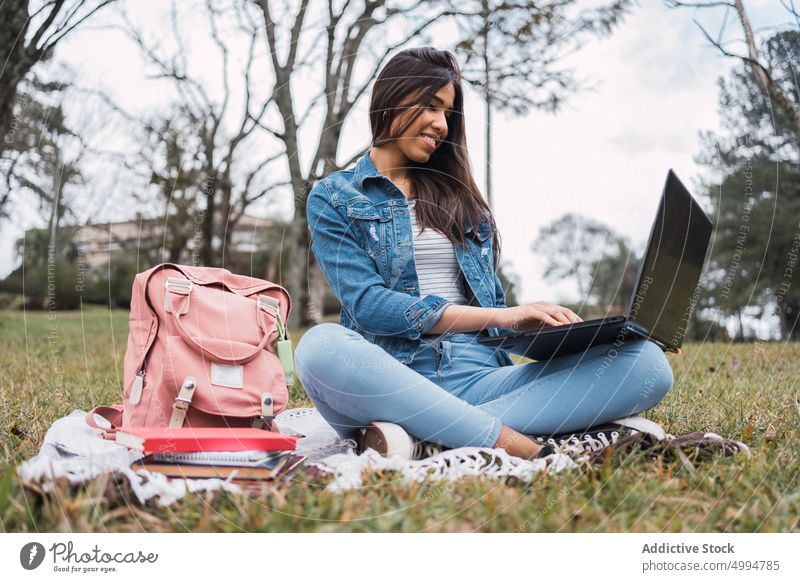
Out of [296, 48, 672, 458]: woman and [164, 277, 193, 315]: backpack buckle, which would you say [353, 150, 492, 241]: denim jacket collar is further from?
[164, 277, 193, 315]: backpack buckle

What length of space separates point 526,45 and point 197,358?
4.98ft

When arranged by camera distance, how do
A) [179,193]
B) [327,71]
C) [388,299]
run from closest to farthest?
[388,299] < [327,71] < [179,193]

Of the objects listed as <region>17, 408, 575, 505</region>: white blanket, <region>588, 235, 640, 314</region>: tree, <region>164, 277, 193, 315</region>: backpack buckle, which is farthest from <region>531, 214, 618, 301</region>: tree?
<region>164, 277, 193, 315</region>: backpack buckle

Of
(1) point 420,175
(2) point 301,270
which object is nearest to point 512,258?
(1) point 420,175

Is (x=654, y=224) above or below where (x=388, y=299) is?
above

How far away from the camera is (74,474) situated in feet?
4.23

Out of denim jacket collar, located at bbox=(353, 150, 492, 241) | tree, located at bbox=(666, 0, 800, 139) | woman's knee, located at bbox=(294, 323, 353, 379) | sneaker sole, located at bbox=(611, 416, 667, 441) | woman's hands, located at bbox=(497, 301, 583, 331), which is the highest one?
tree, located at bbox=(666, 0, 800, 139)

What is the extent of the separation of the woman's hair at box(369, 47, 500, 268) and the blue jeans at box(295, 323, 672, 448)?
322 mm

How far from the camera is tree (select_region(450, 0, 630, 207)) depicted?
2.28m

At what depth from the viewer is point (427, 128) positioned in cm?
193

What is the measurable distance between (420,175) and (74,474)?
1151mm

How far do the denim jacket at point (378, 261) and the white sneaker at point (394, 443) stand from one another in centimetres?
23
